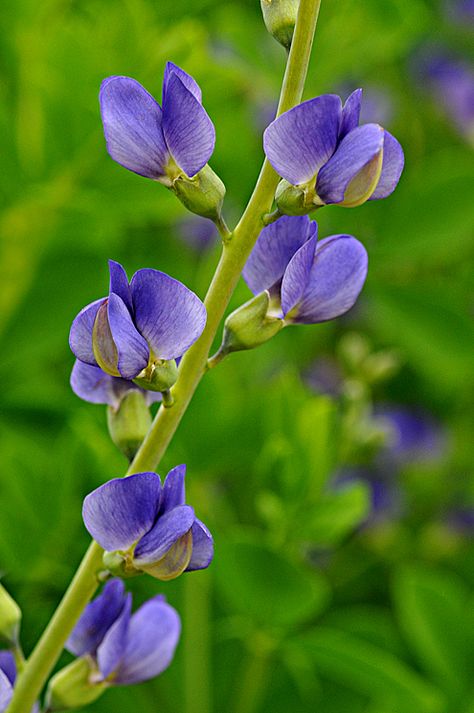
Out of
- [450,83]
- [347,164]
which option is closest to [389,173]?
[347,164]

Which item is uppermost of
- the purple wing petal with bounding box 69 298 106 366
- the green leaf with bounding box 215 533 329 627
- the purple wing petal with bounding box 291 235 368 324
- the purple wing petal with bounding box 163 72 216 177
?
the purple wing petal with bounding box 163 72 216 177

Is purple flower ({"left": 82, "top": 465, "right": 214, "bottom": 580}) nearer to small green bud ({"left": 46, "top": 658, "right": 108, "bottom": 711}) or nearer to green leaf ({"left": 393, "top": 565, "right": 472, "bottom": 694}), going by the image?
small green bud ({"left": 46, "top": 658, "right": 108, "bottom": 711})

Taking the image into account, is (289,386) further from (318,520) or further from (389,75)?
(389,75)

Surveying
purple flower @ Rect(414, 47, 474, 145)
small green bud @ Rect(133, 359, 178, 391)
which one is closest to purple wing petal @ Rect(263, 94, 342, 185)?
small green bud @ Rect(133, 359, 178, 391)

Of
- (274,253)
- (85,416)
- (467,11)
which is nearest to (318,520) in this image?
(85,416)

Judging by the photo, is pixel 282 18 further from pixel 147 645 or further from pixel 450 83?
pixel 450 83

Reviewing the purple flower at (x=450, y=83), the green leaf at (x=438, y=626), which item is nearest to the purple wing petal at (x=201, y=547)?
the green leaf at (x=438, y=626)
